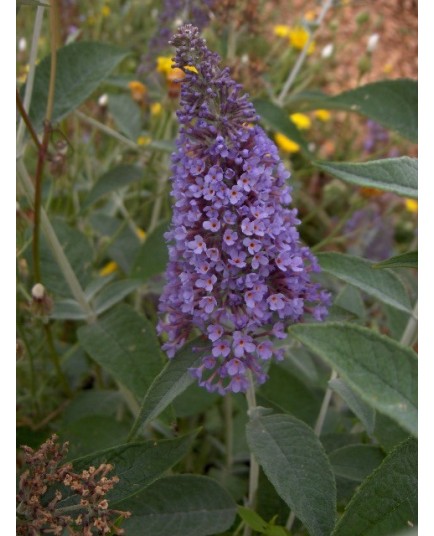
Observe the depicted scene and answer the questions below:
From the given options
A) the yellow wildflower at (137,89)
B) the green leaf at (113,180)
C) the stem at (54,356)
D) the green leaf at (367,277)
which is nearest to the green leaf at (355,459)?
the green leaf at (367,277)

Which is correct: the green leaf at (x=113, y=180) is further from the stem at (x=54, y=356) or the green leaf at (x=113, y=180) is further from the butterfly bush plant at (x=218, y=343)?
the stem at (x=54, y=356)

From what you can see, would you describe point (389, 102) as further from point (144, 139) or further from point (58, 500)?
point (58, 500)

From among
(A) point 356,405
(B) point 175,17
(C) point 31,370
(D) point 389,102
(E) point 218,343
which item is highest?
(B) point 175,17

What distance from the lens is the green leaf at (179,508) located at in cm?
100

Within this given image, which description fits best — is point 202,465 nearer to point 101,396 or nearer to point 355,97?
point 101,396

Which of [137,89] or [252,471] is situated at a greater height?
[137,89]

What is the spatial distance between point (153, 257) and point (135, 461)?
53 cm

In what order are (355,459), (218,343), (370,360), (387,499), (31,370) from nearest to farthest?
(370,360)
(387,499)
(218,343)
(355,459)
(31,370)

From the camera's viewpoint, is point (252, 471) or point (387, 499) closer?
point (387, 499)

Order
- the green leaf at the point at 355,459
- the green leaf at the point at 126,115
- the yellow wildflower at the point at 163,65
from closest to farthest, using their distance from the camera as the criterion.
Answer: the green leaf at the point at 355,459 → the green leaf at the point at 126,115 → the yellow wildflower at the point at 163,65

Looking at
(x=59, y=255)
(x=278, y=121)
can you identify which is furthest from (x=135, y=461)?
(x=278, y=121)

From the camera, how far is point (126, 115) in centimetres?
171

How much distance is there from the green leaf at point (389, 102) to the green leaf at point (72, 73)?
47cm

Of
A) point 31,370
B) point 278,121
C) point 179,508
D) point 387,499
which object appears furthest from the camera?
point 278,121
